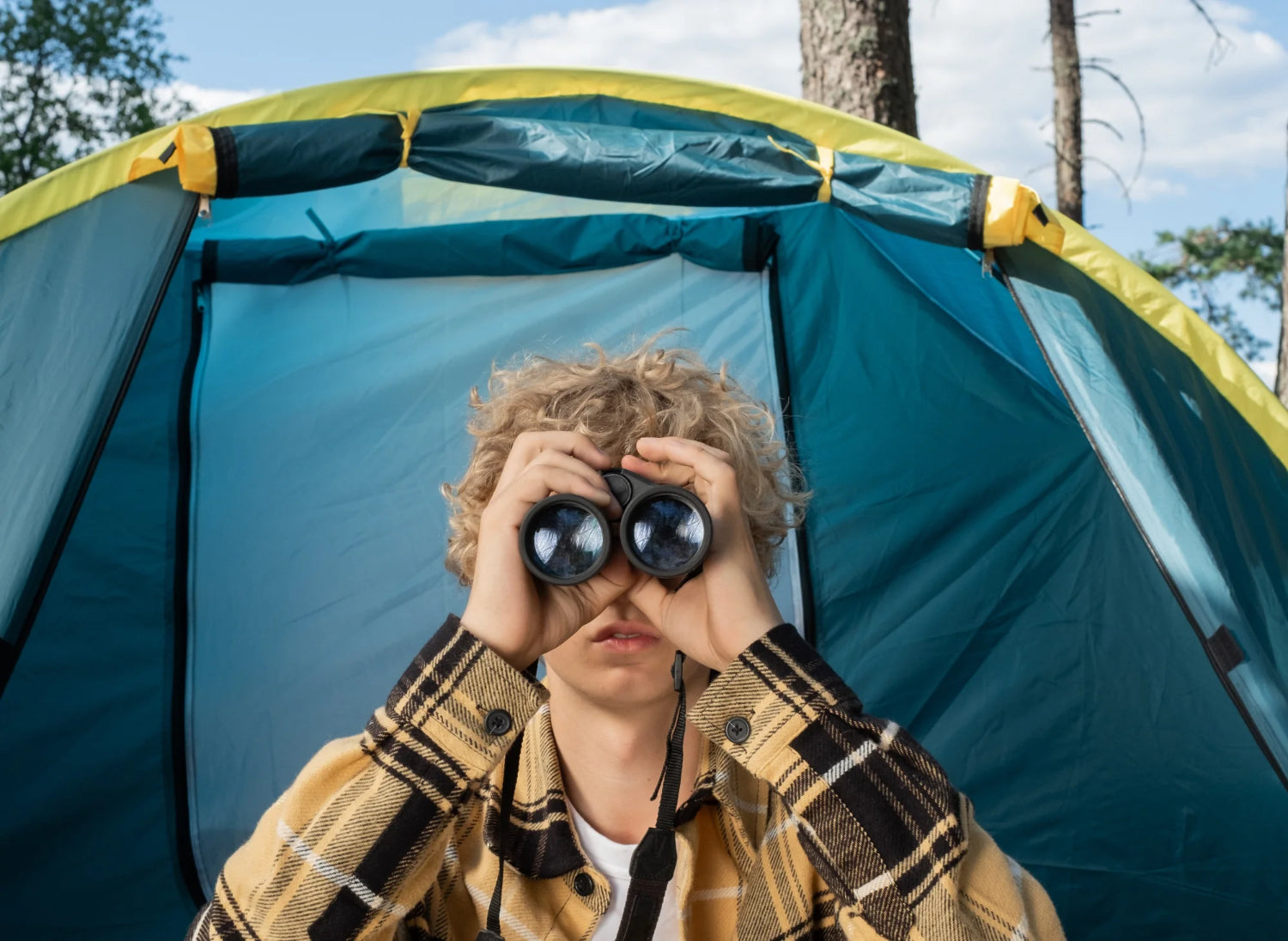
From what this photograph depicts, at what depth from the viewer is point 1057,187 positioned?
638 cm

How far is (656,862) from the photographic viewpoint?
1089 mm

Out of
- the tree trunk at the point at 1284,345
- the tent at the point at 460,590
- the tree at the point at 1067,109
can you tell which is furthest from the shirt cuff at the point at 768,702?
the tree at the point at 1067,109

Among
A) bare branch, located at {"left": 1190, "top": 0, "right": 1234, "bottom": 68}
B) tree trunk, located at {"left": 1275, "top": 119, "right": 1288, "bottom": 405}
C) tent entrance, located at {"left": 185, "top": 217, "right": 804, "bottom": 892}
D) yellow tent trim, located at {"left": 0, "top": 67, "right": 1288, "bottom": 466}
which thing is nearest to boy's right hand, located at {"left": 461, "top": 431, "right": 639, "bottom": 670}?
yellow tent trim, located at {"left": 0, "top": 67, "right": 1288, "bottom": 466}

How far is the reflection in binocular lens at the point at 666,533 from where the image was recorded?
1.09 metres

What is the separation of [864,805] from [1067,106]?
6279mm

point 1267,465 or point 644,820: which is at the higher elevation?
point 1267,465

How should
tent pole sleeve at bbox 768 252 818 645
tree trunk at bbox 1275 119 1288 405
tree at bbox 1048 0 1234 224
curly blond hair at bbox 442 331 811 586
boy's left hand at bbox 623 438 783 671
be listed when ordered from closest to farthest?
boy's left hand at bbox 623 438 783 671, curly blond hair at bbox 442 331 811 586, tent pole sleeve at bbox 768 252 818 645, tree trunk at bbox 1275 119 1288 405, tree at bbox 1048 0 1234 224

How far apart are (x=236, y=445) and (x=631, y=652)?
133 cm

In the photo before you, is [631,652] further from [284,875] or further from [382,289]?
[382,289]

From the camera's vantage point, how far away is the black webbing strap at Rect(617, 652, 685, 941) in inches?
42.4

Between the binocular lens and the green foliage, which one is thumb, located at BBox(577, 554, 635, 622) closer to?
the binocular lens

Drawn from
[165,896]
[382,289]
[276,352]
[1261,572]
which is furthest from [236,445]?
[1261,572]

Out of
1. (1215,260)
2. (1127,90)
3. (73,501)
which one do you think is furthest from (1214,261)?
(73,501)

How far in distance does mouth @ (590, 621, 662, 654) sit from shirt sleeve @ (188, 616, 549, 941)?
13 centimetres
